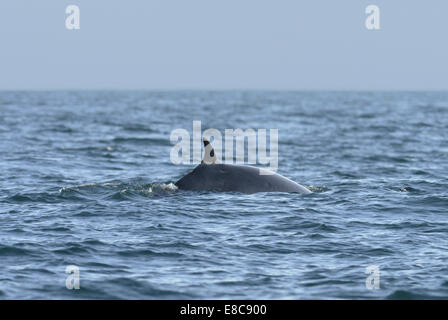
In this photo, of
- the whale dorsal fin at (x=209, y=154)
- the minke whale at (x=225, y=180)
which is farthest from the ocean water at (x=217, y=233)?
the whale dorsal fin at (x=209, y=154)

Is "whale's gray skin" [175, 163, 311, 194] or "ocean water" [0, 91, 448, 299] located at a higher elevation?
"whale's gray skin" [175, 163, 311, 194]

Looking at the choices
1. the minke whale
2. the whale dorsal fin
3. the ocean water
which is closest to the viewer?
the ocean water

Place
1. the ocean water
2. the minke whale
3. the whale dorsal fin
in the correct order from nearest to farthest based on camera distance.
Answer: the ocean water < the whale dorsal fin < the minke whale

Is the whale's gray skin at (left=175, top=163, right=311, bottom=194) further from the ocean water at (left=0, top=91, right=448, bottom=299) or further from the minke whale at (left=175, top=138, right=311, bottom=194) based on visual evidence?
the ocean water at (left=0, top=91, right=448, bottom=299)

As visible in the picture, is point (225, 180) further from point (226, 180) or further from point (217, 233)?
point (217, 233)

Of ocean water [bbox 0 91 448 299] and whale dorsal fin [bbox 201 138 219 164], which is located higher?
whale dorsal fin [bbox 201 138 219 164]

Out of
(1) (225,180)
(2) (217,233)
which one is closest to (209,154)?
(1) (225,180)

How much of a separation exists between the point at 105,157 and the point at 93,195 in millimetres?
12601

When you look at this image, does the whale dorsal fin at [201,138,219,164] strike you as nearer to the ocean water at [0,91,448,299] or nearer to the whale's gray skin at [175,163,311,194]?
the whale's gray skin at [175,163,311,194]

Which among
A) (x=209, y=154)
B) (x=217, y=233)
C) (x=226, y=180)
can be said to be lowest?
(x=217, y=233)

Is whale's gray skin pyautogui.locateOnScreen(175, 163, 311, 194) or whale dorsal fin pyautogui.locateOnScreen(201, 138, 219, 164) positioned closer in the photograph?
whale dorsal fin pyautogui.locateOnScreen(201, 138, 219, 164)

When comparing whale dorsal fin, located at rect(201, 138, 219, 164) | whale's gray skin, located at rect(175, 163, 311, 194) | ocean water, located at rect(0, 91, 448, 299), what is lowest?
ocean water, located at rect(0, 91, 448, 299)

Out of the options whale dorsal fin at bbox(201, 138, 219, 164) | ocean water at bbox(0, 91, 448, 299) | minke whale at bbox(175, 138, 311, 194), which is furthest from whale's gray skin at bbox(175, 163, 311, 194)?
ocean water at bbox(0, 91, 448, 299)

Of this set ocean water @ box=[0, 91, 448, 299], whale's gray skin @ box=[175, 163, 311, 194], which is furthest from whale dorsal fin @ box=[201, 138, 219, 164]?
ocean water @ box=[0, 91, 448, 299]
